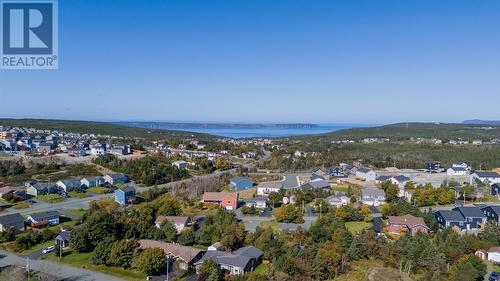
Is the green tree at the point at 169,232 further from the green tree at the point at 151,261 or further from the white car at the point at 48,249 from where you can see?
the white car at the point at 48,249

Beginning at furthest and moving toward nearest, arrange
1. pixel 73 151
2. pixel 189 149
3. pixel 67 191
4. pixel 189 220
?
pixel 189 149 → pixel 73 151 → pixel 67 191 → pixel 189 220

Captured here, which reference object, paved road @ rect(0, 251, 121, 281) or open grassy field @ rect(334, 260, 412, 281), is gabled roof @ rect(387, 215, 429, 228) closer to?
open grassy field @ rect(334, 260, 412, 281)

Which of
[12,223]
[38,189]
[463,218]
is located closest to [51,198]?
[38,189]

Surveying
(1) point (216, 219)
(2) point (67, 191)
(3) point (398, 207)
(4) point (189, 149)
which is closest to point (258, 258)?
(1) point (216, 219)

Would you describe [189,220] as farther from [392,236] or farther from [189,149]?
[189,149]

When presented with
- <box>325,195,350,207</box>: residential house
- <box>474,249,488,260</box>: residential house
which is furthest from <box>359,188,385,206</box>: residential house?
<box>474,249,488,260</box>: residential house

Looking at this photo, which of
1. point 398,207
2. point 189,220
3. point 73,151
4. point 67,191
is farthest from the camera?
point 73,151

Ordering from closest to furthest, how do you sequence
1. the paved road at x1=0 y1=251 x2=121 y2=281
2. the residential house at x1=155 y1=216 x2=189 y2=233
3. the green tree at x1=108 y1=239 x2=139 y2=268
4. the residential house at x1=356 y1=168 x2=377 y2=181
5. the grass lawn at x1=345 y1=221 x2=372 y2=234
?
the paved road at x1=0 y1=251 x2=121 y2=281 < the green tree at x1=108 y1=239 x2=139 y2=268 < the residential house at x1=155 y1=216 x2=189 y2=233 < the grass lawn at x1=345 y1=221 x2=372 y2=234 < the residential house at x1=356 y1=168 x2=377 y2=181
